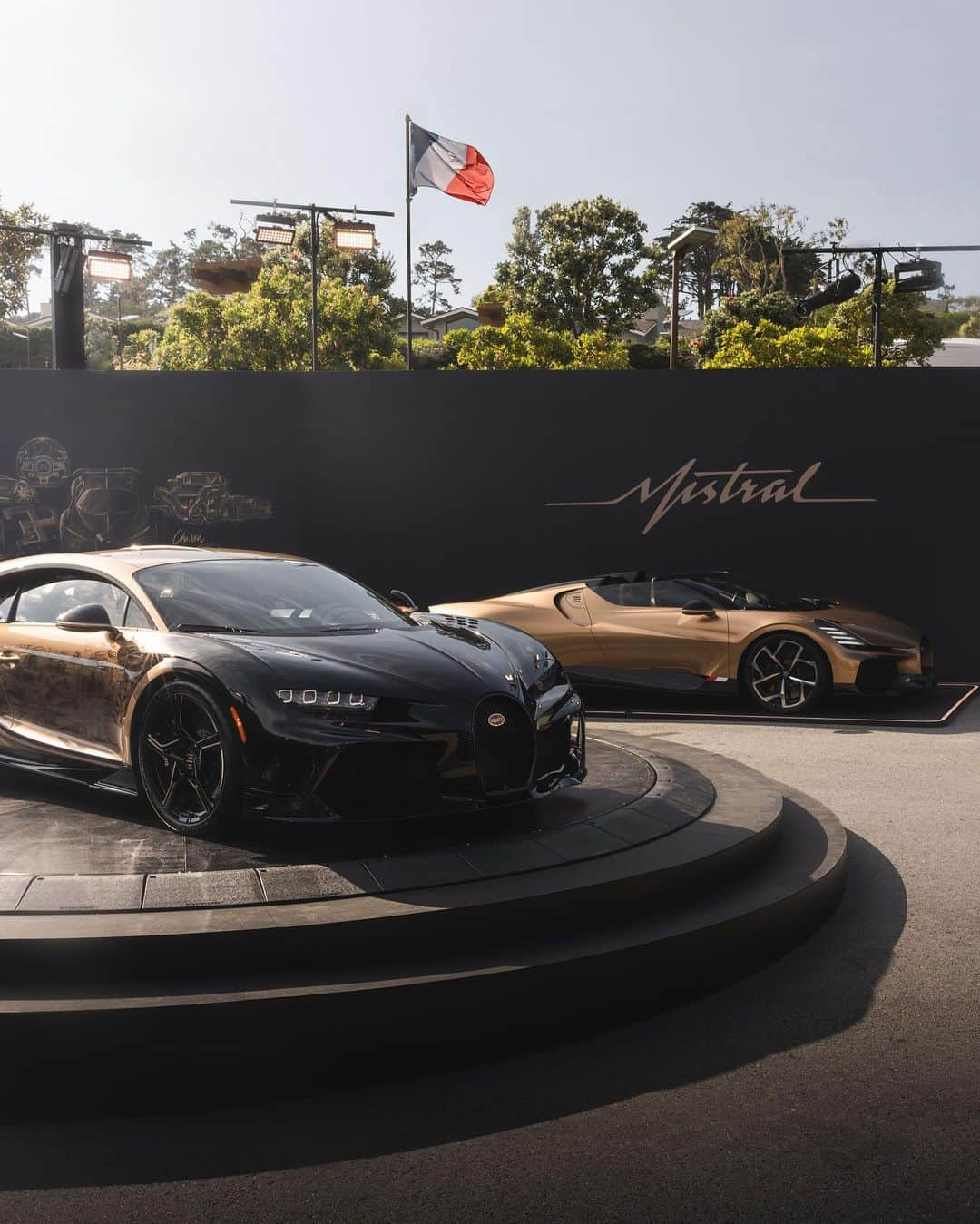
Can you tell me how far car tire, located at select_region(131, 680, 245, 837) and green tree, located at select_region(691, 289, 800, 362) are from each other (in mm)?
47807

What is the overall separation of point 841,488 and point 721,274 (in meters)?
77.6

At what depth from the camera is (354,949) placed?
3572 mm

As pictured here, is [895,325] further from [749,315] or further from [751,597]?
[751,597]

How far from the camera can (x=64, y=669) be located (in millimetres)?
5199

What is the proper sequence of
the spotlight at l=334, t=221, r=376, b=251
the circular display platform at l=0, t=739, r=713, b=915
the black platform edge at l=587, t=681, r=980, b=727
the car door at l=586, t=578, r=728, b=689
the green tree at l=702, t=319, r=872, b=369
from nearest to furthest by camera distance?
1. the circular display platform at l=0, t=739, r=713, b=915
2. the black platform edge at l=587, t=681, r=980, b=727
3. the car door at l=586, t=578, r=728, b=689
4. the spotlight at l=334, t=221, r=376, b=251
5. the green tree at l=702, t=319, r=872, b=369

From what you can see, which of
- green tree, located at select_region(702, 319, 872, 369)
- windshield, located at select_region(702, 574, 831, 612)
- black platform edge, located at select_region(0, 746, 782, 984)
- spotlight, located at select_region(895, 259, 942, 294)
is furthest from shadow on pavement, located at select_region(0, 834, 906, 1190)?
green tree, located at select_region(702, 319, 872, 369)

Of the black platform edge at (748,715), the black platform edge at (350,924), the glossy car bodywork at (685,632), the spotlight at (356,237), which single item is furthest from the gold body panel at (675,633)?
the spotlight at (356,237)

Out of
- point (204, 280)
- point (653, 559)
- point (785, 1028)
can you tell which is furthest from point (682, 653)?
point (204, 280)

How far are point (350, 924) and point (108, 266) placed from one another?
18.8 meters

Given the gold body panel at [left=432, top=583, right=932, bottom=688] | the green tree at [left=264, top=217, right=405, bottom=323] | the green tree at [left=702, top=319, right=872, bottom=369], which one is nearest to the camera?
the gold body panel at [left=432, top=583, right=932, bottom=688]

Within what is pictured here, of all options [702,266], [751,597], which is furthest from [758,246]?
[751,597]

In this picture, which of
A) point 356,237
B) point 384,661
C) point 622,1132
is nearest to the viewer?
point 622,1132

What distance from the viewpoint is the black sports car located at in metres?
4.34

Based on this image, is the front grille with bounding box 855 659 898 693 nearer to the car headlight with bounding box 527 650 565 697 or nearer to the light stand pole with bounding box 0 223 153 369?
the car headlight with bounding box 527 650 565 697
